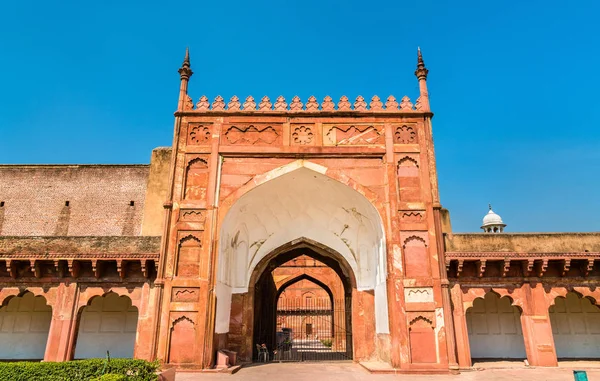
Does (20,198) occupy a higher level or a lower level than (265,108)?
lower

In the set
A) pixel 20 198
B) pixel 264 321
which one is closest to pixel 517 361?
pixel 264 321

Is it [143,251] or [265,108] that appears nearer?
[143,251]

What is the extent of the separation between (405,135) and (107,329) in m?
10.00

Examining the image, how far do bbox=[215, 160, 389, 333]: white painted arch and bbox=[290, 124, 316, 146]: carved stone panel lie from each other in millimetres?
577

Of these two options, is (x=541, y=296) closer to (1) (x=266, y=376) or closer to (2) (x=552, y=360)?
(2) (x=552, y=360)

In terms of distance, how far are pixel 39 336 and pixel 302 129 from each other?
9.40 metres

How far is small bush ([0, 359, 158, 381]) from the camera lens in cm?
636

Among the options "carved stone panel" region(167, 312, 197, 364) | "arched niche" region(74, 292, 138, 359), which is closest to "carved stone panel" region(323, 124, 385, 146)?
"carved stone panel" region(167, 312, 197, 364)

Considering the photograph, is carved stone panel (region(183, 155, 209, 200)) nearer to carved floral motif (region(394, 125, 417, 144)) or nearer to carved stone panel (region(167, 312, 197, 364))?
carved stone panel (region(167, 312, 197, 364))

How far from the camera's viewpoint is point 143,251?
10.5 m

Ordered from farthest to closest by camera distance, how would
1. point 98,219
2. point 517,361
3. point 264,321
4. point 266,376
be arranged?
point 98,219, point 264,321, point 517,361, point 266,376

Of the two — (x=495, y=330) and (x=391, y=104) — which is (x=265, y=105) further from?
(x=495, y=330)

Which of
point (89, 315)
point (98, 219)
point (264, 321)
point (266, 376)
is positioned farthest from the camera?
point (98, 219)

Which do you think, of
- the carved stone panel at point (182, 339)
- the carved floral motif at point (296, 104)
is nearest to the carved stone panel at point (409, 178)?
the carved floral motif at point (296, 104)
